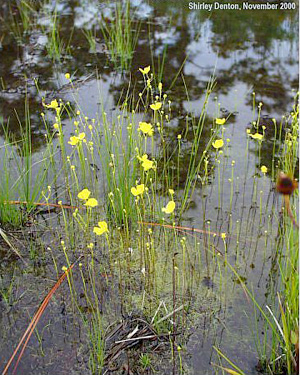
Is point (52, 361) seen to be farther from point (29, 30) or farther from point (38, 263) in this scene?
point (29, 30)

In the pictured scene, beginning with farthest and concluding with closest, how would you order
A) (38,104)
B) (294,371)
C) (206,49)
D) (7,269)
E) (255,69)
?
(206,49), (255,69), (38,104), (7,269), (294,371)

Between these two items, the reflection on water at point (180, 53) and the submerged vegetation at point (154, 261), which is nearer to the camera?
the submerged vegetation at point (154, 261)

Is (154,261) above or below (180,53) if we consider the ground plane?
below

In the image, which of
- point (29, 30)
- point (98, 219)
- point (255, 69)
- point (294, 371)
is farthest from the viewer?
point (29, 30)

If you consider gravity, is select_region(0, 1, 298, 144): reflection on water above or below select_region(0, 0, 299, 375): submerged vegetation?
above

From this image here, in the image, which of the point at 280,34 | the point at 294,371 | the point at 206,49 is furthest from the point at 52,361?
the point at 280,34

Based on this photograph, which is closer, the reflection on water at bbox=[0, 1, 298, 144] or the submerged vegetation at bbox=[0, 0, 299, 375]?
the submerged vegetation at bbox=[0, 0, 299, 375]

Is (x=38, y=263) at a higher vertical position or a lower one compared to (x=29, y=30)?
lower

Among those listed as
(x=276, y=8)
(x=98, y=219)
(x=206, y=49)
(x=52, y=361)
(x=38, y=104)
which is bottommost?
(x=52, y=361)

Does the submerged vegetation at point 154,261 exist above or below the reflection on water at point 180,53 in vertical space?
below

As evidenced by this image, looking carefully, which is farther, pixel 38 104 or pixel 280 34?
pixel 280 34

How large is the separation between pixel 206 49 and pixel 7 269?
3.07m

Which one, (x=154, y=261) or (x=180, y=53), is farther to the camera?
(x=180, y=53)

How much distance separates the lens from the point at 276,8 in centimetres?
530
